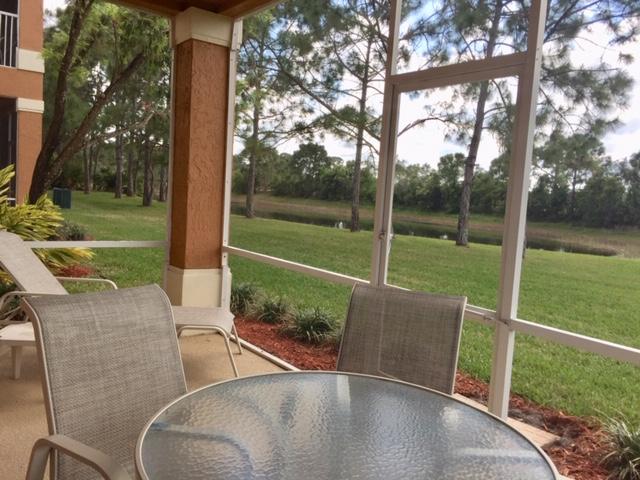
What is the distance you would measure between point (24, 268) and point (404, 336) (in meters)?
2.63

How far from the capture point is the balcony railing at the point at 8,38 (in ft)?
17.9

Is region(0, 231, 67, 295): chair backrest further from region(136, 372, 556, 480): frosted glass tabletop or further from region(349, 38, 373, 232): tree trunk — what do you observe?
region(349, 38, 373, 232): tree trunk

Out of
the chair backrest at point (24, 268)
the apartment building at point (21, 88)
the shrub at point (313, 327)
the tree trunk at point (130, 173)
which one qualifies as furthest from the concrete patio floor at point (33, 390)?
the tree trunk at point (130, 173)

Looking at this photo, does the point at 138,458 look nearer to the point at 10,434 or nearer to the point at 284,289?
the point at 10,434

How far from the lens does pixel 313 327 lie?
4980 mm

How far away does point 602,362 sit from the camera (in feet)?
13.3

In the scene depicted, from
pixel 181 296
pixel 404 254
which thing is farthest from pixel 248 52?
pixel 404 254

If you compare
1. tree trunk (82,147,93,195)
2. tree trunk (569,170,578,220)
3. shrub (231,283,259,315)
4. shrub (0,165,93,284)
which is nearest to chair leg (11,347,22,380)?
shrub (0,165,93,284)

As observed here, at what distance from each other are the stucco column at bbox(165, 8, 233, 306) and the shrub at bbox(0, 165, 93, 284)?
3.81ft

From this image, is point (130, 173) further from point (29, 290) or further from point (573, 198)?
point (573, 198)

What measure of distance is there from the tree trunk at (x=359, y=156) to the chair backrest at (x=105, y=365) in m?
3.23

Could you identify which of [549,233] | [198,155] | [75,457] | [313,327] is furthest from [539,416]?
[198,155]

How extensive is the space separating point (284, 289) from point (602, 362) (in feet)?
11.9

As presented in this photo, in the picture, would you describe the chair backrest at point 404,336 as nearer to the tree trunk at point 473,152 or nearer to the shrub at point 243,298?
the tree trunk at point 473,152
